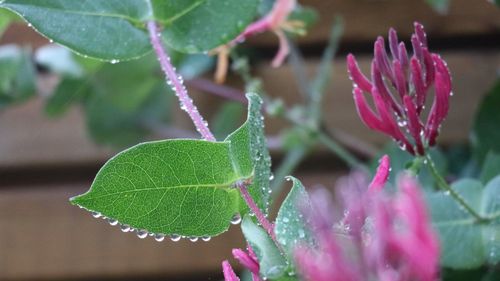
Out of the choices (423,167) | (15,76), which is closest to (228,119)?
(15,76)

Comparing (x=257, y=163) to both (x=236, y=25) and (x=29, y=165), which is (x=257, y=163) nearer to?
(x=236, y=25)

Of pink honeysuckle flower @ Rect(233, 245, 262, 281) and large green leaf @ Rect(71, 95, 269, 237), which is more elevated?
large green leaf @ Rect(71, 95, 269, 237)

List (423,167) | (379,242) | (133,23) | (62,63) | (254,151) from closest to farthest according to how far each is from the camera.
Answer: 1. (379,242)
2. (254,151)
3. (133,23)
4. (423,167)
5. (62,63)

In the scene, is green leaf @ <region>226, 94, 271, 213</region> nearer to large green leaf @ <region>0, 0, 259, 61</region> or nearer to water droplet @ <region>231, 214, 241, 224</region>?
water droplet @ <region>231, 214, 241, 224</region>

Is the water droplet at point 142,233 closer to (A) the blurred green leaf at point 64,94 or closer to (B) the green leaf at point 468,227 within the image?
(B) the green leaf at point 468,227

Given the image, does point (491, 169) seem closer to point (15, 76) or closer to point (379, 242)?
point (379, 242)

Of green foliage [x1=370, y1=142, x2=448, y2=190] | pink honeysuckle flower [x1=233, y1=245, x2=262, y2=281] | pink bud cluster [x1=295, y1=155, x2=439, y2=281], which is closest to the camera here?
pink bud cluster [x1=295, y1=155, x2=439, y2=281]

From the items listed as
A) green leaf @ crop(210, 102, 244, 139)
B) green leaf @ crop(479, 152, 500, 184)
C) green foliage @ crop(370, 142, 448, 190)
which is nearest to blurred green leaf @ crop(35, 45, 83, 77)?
green leaf @ crop(210, 102, 244, 139)
